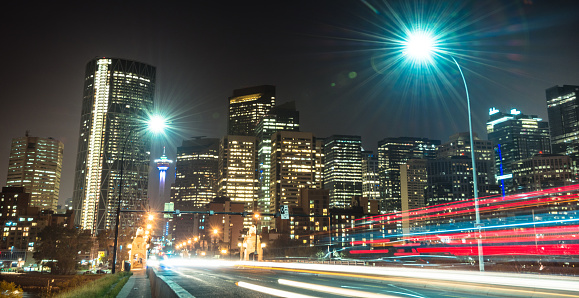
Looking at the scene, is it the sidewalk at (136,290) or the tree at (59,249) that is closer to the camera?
the sidewalk at (136,290)

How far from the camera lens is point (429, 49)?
3225cm

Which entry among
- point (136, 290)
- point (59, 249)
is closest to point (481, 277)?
point (136, 290)

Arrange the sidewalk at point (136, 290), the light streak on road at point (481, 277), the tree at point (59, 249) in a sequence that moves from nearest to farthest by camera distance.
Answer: the light streak on road at point (481, 277), the sidewalk at point (136, 290), the tree at point (59, 249)

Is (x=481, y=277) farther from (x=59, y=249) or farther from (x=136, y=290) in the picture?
(x=59, y=249)

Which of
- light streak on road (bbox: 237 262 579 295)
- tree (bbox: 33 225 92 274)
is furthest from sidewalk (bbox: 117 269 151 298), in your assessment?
tree (bbox: 33 225 92 274)

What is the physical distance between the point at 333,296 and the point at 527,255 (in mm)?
93677

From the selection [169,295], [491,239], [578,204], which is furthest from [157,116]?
[578,204]

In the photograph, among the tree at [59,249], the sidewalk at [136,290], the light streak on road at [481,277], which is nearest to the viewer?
the light streak on road at [481,277]

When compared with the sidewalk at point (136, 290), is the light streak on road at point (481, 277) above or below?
above

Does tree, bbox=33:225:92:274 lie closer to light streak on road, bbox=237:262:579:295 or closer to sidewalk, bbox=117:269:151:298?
sidewalk, bbox=117:269:151:298

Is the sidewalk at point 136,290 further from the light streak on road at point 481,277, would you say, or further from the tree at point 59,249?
the tree at point 59,249

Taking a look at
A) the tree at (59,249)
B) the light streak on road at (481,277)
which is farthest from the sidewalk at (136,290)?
the tree at (59,249)

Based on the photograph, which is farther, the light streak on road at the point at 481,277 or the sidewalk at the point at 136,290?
the sidewalk at the point at 136,290

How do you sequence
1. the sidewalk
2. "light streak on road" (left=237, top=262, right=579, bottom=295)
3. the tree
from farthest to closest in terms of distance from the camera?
1. the tree
2. the sidewalk
3. "light streak on road" (left=237, top=262, right=579, bottom=295)
